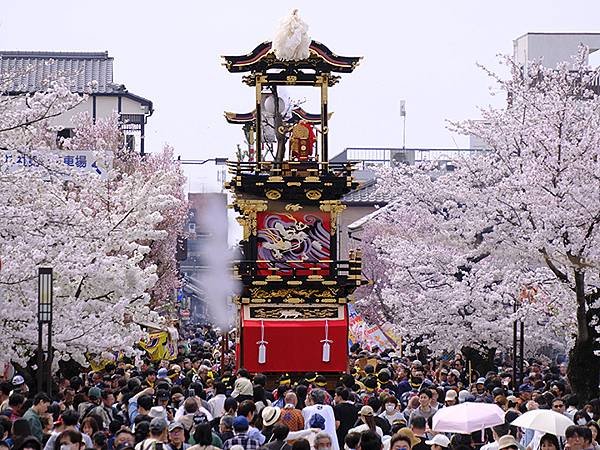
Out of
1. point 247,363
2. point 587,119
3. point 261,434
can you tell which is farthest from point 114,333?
point 261,434

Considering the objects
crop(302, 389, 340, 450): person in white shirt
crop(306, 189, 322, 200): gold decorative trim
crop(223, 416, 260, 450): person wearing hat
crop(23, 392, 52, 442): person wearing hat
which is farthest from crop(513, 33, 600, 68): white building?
crop(223, 416, 260, 450): person wearing hat

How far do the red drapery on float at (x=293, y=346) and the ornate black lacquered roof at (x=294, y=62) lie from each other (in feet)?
21.7

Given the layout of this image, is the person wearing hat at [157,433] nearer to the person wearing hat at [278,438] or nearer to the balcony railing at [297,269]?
the person wearing hat at [278,438]

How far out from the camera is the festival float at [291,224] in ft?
119

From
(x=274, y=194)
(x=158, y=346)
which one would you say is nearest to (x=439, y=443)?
(x=274, y=194)

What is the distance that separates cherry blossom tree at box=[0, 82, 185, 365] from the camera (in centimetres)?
2339

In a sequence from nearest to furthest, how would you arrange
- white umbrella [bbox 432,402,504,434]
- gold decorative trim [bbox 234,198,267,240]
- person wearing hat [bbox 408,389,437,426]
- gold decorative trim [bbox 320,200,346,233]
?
white umbrella [bbox 432,402,504,434]
person wearing hat [bbox 408,389,437,426]
gold decorative trim [bbox 234,198,267,240]
gold decorative trim [bbox 320,200,346,233]

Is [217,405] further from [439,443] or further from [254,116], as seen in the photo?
[254,116]

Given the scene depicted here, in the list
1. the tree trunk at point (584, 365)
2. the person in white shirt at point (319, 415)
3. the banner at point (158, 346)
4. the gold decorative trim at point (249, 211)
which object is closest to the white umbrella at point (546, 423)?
the person in white shirt at point (319, 415)

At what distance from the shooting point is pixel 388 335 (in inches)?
1718

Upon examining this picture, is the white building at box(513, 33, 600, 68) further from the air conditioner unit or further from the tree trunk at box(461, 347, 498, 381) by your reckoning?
the tree trunk at box(461, 347, 498, 381)

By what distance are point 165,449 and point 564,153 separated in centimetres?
1444

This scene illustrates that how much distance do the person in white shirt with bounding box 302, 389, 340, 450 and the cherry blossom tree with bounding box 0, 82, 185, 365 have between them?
6245mm

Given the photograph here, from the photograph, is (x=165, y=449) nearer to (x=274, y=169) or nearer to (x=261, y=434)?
(x=261, y=434)
